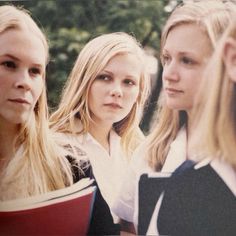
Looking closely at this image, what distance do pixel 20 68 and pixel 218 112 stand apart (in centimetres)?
113

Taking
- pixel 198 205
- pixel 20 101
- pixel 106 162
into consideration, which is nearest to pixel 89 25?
pixel 20 101

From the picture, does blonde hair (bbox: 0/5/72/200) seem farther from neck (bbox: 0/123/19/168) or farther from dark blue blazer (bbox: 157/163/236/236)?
dark blue blazer (bbox: 157/163/236/236)

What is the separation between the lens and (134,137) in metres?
2.61

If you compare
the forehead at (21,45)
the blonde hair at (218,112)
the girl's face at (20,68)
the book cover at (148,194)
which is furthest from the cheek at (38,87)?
the blonde hair at (218,112)

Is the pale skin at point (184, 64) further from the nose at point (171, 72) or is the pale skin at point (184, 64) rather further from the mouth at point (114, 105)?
the mouth at point (114, 105)

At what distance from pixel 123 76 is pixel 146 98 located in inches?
7.0

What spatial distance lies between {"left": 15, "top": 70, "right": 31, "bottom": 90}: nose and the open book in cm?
63

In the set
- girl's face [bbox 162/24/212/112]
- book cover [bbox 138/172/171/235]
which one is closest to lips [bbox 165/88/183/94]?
girl's face [bbox 162/24/212/112]

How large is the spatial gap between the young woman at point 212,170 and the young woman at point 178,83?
6 cm

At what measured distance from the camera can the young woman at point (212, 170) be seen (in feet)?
8.15

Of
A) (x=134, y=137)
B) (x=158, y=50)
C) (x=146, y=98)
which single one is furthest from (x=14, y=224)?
(x=158, y=50)

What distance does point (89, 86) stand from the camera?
8.54 feet

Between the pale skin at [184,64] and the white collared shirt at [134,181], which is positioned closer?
the pale skin at [184,64]

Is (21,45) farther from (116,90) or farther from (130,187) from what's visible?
(130,187)
